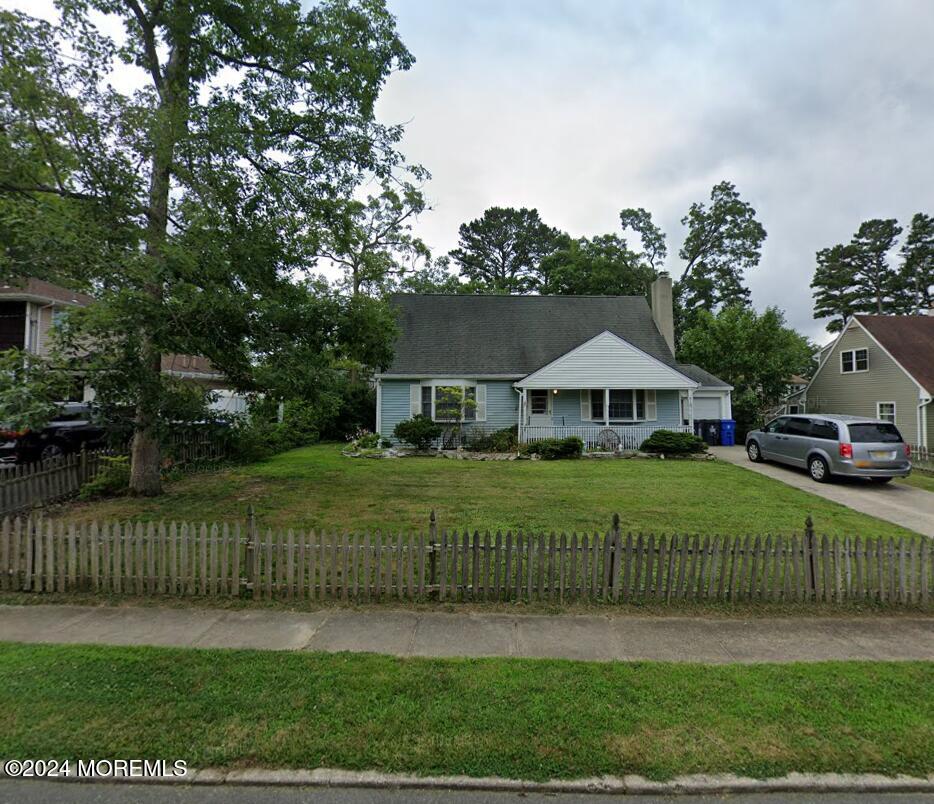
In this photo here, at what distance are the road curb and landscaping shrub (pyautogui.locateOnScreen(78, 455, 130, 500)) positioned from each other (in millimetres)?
8360

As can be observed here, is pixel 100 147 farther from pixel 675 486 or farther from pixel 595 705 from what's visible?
pixel 675 486

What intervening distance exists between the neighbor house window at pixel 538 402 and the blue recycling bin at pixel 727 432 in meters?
8.95

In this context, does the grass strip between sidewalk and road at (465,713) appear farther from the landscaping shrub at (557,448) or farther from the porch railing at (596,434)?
the porch railing at (596,434)

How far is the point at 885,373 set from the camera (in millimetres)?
22828

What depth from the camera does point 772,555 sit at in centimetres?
541

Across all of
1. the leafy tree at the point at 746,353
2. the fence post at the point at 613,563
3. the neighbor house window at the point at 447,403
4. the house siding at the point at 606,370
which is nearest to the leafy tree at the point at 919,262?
the leafy tree at the point at 746,353

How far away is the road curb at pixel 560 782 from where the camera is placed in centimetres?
276

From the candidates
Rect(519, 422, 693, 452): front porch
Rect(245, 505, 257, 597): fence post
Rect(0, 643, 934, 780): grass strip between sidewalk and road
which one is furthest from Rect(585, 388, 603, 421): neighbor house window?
Rect(245, 505, 257, 597): fence post

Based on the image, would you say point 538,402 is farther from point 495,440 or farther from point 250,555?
point 250,555

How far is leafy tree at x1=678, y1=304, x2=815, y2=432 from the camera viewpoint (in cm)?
2436

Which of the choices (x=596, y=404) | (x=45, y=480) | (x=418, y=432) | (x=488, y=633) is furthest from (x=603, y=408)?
(x=45, y=480)

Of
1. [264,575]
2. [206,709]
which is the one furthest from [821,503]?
[206,709]

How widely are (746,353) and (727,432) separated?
5.71m

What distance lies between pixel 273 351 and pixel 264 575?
4.76 meters
